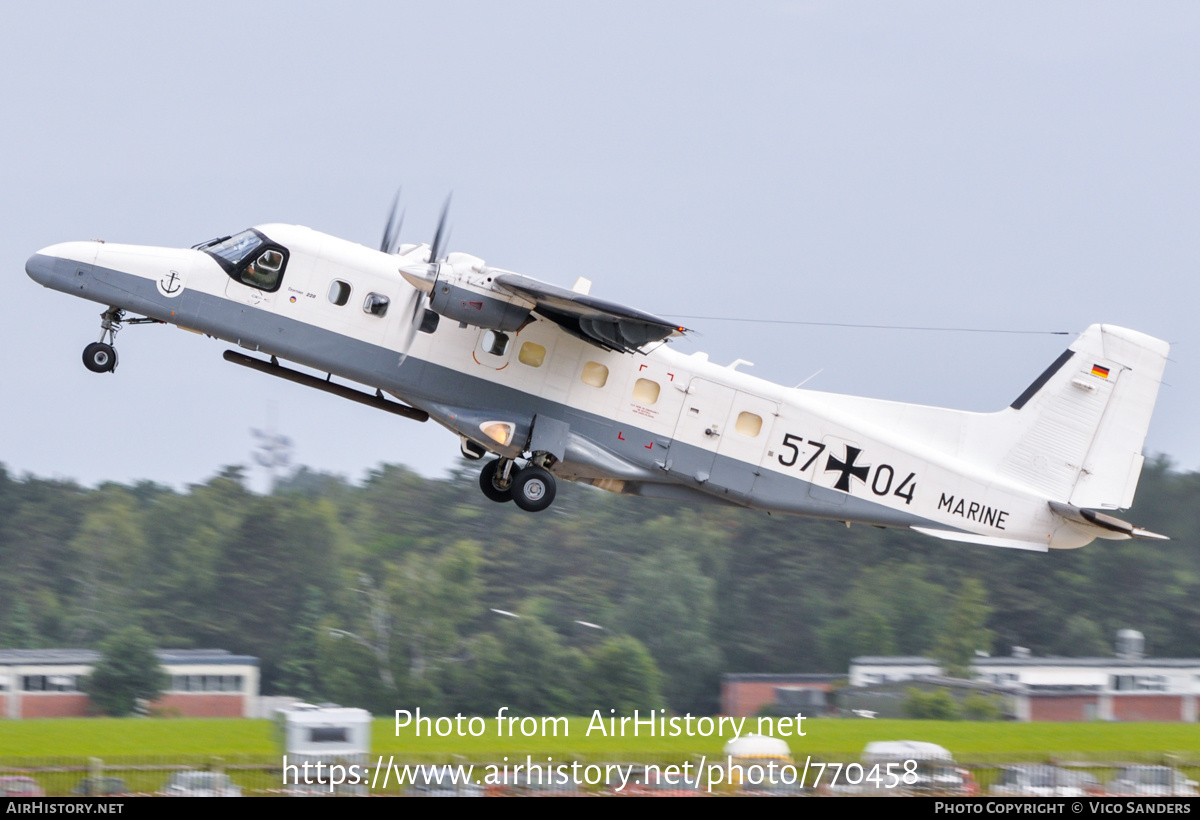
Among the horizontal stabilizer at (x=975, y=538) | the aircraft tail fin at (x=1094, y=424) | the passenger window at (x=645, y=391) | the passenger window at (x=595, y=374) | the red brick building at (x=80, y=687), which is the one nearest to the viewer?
the passenger window at (x=595, y=374)

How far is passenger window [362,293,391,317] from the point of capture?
1662 cm

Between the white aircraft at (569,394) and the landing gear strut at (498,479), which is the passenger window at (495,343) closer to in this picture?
the white aircraft at (569,394)

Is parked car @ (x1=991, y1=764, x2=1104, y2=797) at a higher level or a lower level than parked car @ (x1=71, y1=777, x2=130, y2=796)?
higher

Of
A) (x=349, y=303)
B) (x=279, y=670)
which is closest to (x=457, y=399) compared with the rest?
(x=349, y=303)

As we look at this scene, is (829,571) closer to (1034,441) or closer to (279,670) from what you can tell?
(279,670)

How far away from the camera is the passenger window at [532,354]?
16.8 m

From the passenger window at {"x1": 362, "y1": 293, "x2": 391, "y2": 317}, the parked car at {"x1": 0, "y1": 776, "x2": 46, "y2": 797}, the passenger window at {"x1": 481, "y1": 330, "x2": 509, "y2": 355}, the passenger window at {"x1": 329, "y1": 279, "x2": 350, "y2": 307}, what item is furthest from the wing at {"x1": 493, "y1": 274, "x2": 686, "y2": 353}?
the parked car at {"x1": 0, "y1": 776, "x2": 46, "y2": 797}

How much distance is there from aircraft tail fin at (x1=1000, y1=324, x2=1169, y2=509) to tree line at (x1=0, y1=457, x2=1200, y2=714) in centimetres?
2245

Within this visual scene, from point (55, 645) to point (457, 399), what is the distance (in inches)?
1427

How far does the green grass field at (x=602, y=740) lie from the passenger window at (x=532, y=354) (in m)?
6.85

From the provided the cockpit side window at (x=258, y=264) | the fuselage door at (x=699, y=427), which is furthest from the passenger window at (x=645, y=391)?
the cockpit side window at (x=258, y=264)

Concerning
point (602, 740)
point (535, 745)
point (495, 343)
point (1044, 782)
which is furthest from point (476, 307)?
point (602, 740)

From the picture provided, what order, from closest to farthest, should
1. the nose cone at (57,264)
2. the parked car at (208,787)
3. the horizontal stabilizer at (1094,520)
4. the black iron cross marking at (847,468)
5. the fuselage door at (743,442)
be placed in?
the parked car at (208,787) < the nose cone at (57,264) < the fuselage door at (743,442) < the black iron cross marking at (847,468) < the horizontal stabilizer at (1094,520)

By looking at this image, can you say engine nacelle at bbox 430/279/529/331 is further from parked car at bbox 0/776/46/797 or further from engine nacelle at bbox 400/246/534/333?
parked car at bbox 0/776/46/797
